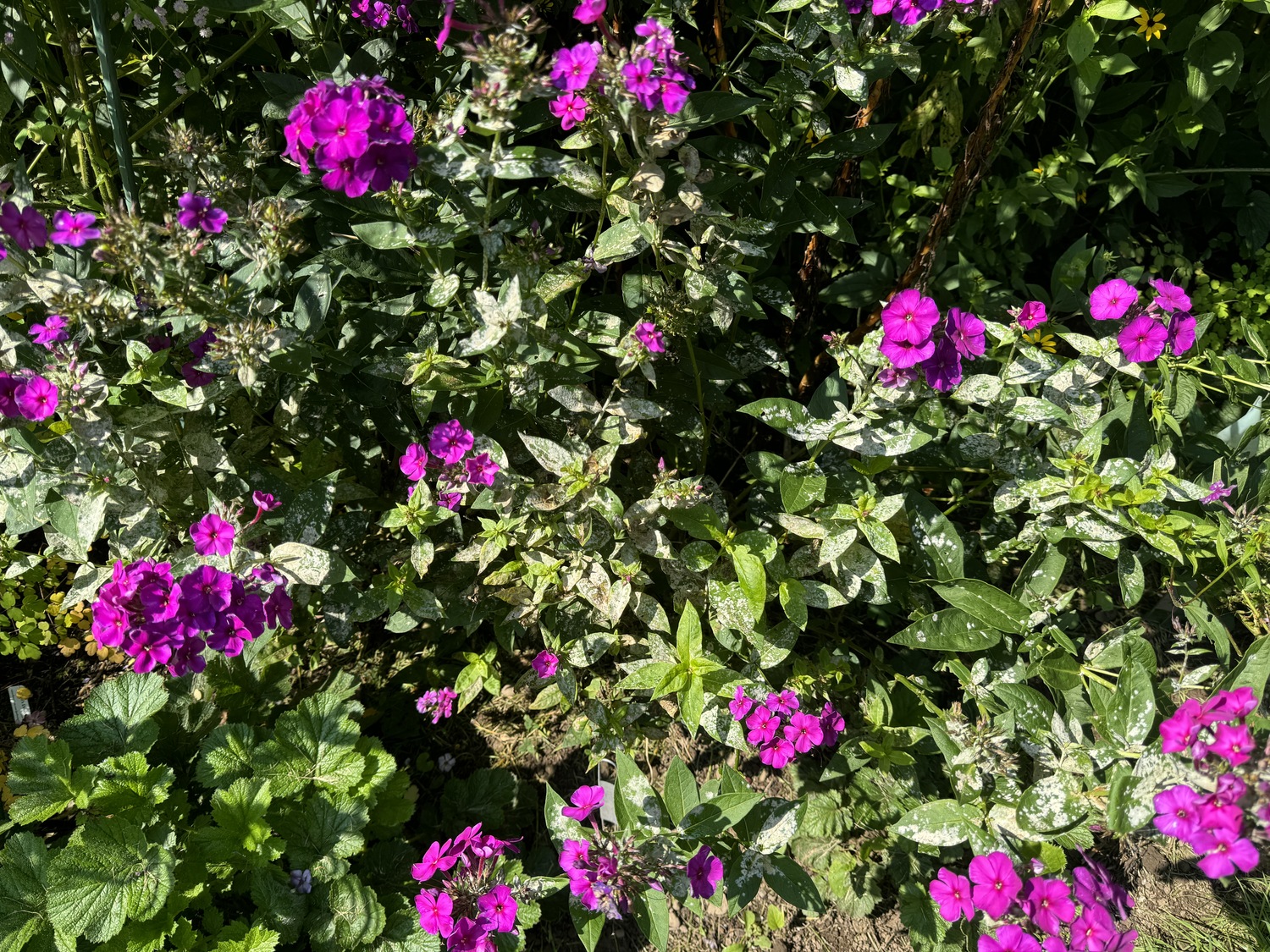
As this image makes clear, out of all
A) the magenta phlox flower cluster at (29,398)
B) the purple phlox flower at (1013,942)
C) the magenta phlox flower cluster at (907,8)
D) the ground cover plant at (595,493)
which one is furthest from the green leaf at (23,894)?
the magenta phlox flower cluster at (907,8)

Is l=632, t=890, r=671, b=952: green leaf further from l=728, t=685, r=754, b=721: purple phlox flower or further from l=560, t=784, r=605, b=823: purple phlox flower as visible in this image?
l=728, t=685, r=754, b=721: purple phlox flower

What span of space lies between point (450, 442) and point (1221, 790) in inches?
58.7

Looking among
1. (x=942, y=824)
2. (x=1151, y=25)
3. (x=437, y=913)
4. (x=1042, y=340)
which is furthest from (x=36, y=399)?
(x=1151, y=25)

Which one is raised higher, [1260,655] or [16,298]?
[16,298]

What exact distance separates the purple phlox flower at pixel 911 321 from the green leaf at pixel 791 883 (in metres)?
1.18

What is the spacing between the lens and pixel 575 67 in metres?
1.39

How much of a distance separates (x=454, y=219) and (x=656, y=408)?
568mm

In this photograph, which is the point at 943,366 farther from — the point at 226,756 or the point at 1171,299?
the point at 226,756

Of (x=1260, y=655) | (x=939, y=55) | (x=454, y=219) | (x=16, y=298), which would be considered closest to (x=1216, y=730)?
(x=1260, y=655)

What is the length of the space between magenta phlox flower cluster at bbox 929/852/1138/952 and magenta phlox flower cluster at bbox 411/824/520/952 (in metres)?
0.95

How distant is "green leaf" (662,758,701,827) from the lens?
185 cm

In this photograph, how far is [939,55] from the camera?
2486 millimetres

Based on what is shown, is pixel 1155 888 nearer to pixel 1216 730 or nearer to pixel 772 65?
pixel 1216 730

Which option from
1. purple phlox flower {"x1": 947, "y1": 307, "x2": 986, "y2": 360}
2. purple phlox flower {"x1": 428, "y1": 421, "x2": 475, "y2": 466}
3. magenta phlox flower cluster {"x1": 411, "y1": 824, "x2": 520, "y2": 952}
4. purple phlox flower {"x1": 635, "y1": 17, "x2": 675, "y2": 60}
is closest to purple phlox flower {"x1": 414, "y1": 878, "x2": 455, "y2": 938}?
Result: magenta phlox flower cluster {"x1": 411, "y1": 824, "x2": 520, "y2": 952}
